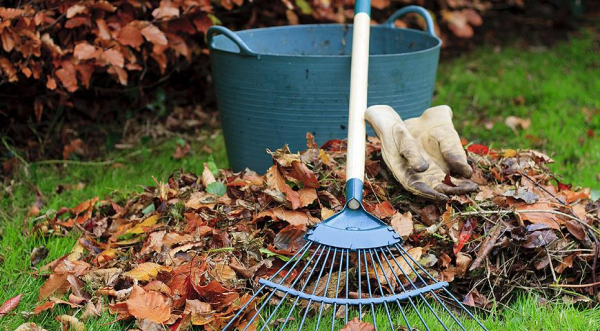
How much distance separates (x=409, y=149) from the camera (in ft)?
6.95

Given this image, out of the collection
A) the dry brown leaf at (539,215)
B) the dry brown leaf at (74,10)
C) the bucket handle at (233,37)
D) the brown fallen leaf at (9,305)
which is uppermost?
the dry brown leaf at (74,10)

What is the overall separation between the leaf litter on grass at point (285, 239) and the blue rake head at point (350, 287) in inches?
2.2

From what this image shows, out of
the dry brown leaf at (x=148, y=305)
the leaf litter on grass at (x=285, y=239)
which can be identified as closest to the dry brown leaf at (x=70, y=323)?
the leaf litter on grass at (x=285, y=239)

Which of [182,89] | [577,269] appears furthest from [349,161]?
[182,89]

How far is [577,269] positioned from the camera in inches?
80.7

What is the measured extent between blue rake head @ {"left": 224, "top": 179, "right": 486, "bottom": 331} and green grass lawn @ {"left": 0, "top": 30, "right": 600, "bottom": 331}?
0.26 feet

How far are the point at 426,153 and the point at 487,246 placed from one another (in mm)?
481

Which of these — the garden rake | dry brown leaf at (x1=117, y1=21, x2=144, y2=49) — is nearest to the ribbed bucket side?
dry brown leaf at (x1=117, y1=21, x2=144, y2=49)

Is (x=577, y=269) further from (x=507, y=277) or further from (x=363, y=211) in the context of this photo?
(x=363, y=211)

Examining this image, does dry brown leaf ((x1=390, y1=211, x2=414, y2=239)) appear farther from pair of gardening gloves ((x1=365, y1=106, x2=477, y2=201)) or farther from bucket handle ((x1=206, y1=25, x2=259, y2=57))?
bucket handle ((x1=206, y1=25, x2=259, y2=57))

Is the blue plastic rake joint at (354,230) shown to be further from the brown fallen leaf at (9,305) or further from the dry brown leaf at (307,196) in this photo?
the brown fallen leaf at (9,305)

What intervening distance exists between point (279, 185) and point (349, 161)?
263 mm

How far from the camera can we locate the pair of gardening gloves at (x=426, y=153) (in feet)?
6.94

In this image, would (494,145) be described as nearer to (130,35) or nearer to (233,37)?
(233,37)
